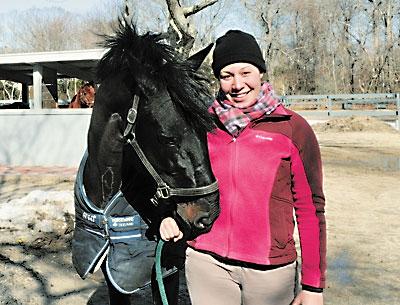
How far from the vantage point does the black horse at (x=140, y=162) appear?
5.73ft

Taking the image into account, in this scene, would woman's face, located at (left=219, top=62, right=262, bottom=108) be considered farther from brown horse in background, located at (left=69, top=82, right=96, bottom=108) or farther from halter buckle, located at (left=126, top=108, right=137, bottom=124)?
brown horse in background, located at (left=69, top=82, right=96, bottom=108)

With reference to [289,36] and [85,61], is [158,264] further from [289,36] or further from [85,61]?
[289,36]

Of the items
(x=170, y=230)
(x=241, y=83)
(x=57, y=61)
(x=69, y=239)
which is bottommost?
(x=69, y=239)

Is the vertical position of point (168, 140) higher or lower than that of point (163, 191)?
higher

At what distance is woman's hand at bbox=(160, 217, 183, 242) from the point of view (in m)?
1.77

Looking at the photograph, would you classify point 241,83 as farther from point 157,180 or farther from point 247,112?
point 157,180

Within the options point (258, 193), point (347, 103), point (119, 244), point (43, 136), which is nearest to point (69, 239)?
point (119, 244)

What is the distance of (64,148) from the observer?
32.1ft

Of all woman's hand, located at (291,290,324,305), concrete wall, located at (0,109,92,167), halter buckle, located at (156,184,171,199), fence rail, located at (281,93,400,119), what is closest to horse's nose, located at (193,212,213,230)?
halter buckle, located at (156,184,171,199)

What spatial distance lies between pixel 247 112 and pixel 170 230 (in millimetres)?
521

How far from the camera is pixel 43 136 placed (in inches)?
388

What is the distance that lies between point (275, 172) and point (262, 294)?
448 millimetres

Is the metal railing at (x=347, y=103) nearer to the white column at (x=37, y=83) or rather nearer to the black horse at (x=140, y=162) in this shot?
the white column at (x=37, y=83)

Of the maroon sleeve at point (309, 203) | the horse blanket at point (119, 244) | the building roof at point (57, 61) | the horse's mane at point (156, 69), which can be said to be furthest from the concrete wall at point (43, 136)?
the maroon sleeve at point (309, 203)
